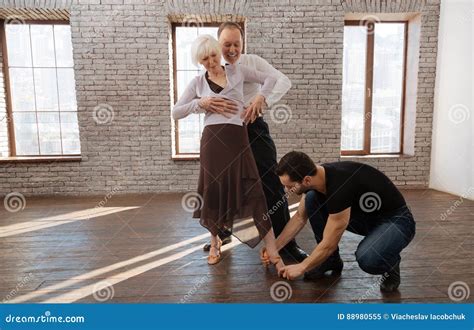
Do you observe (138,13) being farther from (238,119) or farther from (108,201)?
(238,119)

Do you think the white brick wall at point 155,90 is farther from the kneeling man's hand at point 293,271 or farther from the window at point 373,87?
the kneeling man's hand at point 293,271

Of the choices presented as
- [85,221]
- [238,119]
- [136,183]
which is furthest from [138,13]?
[238,119]

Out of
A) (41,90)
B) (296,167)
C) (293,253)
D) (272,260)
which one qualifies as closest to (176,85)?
(41,90)

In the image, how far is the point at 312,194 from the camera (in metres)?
2.14

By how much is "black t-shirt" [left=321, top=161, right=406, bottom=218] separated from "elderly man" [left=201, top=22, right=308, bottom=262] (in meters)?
0.59

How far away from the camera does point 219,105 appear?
6.98ft

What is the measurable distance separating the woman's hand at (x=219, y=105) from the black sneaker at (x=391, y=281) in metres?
1.35

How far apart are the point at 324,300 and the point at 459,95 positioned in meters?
4.00

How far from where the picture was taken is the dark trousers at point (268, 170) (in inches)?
96.0

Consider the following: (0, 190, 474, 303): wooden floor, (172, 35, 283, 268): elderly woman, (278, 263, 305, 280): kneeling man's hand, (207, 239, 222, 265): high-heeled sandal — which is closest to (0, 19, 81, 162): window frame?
(0, 190, 474, 303): wooden floor

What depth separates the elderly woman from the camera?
218cm

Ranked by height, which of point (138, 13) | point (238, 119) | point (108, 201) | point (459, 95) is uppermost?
point (138, 13)

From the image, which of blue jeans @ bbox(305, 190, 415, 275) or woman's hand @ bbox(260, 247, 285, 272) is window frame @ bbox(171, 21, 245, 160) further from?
blue jeans @ bbox(305, 190, 415, 275)

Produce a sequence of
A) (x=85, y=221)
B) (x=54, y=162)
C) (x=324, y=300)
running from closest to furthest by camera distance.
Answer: (x=324, y=300) → (x=85, y=221) → (x=54, y=162)
